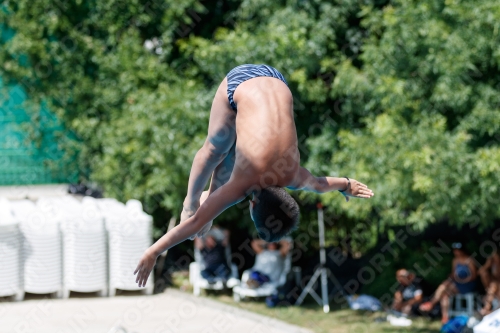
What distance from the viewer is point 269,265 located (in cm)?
1164

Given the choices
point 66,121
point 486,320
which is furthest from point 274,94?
point 66,121

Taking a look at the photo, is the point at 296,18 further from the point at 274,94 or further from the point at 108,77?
the point at 274,94

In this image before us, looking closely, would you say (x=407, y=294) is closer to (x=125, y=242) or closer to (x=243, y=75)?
(x=125, y=242)

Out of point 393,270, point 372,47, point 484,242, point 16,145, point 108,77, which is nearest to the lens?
point 372,47

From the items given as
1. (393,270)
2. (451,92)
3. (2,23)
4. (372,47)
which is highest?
(2,23)

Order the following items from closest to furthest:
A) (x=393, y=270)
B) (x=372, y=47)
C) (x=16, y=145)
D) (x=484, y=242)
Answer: (x=372, y=47)
(x=484, y=242)
(x=393, y=270)
(x=16, y=145)

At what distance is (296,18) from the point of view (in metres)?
10.7

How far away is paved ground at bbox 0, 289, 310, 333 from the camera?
10.2m

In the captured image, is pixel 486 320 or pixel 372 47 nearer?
Answer: pixel 486 320

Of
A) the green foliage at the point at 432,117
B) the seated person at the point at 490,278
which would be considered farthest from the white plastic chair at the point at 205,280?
the seated person at the point at 490,278

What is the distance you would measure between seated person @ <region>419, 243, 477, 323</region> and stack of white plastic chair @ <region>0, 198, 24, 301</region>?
18.3 ft

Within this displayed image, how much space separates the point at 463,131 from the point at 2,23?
893cm

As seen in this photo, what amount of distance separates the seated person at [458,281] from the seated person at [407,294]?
0.54ft

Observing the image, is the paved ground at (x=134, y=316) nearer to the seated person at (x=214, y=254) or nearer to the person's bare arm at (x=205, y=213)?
the seated person at (x=214, y=254)
